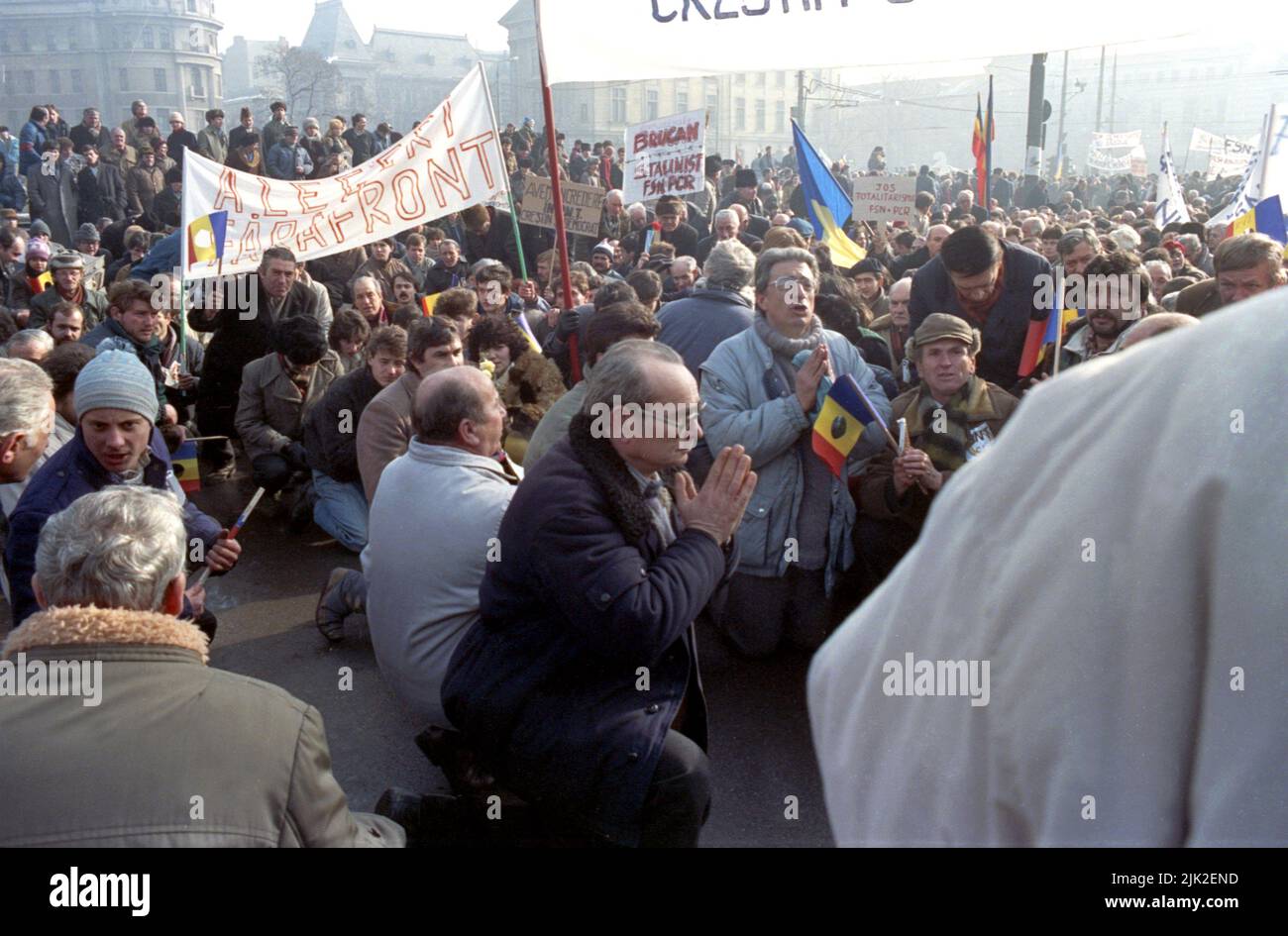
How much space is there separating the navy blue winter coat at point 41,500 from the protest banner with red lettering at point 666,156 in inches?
305

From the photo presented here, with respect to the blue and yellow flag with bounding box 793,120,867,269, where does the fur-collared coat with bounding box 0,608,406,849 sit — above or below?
below

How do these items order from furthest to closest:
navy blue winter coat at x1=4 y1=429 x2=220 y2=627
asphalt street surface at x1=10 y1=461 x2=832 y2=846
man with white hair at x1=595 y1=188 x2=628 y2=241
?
man with white hair at x1=595 y1=188 x2=628 y2=241
asphalt street surface at x1=10 y1=461 x2=832 y2=846
navy blue winter coat at x1=4 y1=429 x2=220 y2=627

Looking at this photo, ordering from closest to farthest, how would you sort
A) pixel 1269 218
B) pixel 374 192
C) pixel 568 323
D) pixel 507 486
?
pixel 507 486
pixel 568 323
pixel 374 192
pixel 1269 218

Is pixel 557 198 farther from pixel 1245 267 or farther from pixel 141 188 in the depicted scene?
pixel 141 188

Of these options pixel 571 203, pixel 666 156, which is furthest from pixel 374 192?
pixel 666 156

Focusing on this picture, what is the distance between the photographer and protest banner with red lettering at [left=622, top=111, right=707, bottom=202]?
10727 mm

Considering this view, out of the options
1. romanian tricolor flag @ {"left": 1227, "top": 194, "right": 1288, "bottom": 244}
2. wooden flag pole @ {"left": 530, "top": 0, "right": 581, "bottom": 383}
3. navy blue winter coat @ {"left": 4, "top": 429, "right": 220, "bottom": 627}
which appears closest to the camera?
navy blue winter coat @ {"left": 4, "top": 429, "right": 220, "bottom": 627}

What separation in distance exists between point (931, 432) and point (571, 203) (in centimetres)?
621

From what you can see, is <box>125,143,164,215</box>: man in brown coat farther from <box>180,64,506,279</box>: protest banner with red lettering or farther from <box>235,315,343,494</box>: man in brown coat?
<box>235,315,343,494</box>: man in brown coat

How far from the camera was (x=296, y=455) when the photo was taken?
21.6 feet

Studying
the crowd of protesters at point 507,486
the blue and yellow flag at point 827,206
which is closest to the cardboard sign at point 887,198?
the crowd of protesters at point 507,486

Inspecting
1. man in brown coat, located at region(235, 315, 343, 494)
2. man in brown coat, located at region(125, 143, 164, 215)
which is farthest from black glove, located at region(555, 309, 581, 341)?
man in brown coat, located at region(125, 143, 164, 215)

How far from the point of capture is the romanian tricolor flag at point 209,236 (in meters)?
7.30

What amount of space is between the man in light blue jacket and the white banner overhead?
1.19m
